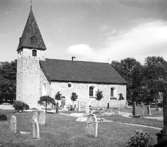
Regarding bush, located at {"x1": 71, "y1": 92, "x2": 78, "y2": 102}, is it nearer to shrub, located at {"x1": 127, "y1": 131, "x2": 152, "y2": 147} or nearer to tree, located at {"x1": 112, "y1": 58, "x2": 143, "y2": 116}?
tree, located at {"x1": 112, "y1": 58, "x2": 143, "y2": 116}

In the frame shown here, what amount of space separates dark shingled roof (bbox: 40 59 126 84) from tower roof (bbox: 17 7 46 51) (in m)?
3.08

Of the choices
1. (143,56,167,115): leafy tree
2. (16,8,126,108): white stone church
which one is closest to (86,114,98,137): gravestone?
(143,56,167,115): leafy tree

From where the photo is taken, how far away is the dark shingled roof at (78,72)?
4491 cm

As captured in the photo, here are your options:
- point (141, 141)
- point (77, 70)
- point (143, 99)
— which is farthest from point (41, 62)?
point (141, 141)

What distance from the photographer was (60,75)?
4500cm

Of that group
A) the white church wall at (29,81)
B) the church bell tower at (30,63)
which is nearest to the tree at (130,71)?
the white church wall at (29,81)

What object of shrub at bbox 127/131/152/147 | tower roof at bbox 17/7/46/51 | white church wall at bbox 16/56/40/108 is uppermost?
tower roof at bbox 17/7/46/51

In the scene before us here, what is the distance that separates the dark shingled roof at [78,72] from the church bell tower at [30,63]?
5.57ft

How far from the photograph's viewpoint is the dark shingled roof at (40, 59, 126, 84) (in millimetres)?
44906

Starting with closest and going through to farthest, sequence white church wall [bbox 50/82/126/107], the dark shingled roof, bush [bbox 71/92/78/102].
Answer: white church wall [bbox 50/82/126/107]
bush [bbox 71/92/78/102]
the dark shingled roof

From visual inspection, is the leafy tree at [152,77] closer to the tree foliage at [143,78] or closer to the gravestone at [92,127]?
the tree foliage at [143,78]

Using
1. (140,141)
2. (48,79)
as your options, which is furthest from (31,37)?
(140,141)

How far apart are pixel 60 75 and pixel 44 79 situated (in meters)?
2.63

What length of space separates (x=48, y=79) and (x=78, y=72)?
642 cm
